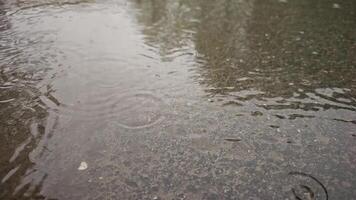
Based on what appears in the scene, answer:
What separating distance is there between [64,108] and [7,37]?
384 cm

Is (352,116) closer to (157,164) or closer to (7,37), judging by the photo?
(157,164)

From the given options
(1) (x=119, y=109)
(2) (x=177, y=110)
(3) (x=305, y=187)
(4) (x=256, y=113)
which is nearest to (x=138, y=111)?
(1) (x=119, y=109)

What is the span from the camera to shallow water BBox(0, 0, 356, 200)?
3.53 meters

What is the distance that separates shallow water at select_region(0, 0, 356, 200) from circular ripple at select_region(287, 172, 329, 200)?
0.04 ft

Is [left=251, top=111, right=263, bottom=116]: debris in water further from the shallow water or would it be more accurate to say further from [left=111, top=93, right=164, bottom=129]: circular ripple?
[left=111, top=93, right=164, bottom=129]: circular ripple

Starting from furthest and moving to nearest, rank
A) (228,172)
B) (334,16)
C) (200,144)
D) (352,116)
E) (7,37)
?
(334,16) < (7,37) < (352,116) < (200,144) < (228,172)

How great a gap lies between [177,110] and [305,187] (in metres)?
2.12

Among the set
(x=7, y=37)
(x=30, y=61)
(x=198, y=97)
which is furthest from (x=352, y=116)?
(x=7, y=37)

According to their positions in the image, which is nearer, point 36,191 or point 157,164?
point 36,191

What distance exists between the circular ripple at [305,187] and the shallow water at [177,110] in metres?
0.01

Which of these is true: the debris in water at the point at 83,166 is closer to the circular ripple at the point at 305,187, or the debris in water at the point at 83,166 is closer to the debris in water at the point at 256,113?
the circular ripple at the point at 305,187

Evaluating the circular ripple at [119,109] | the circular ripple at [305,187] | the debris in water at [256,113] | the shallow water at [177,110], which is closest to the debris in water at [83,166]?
the shallow water at [177,110]

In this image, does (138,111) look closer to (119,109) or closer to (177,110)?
(119,109)

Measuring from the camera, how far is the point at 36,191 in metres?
3.33
